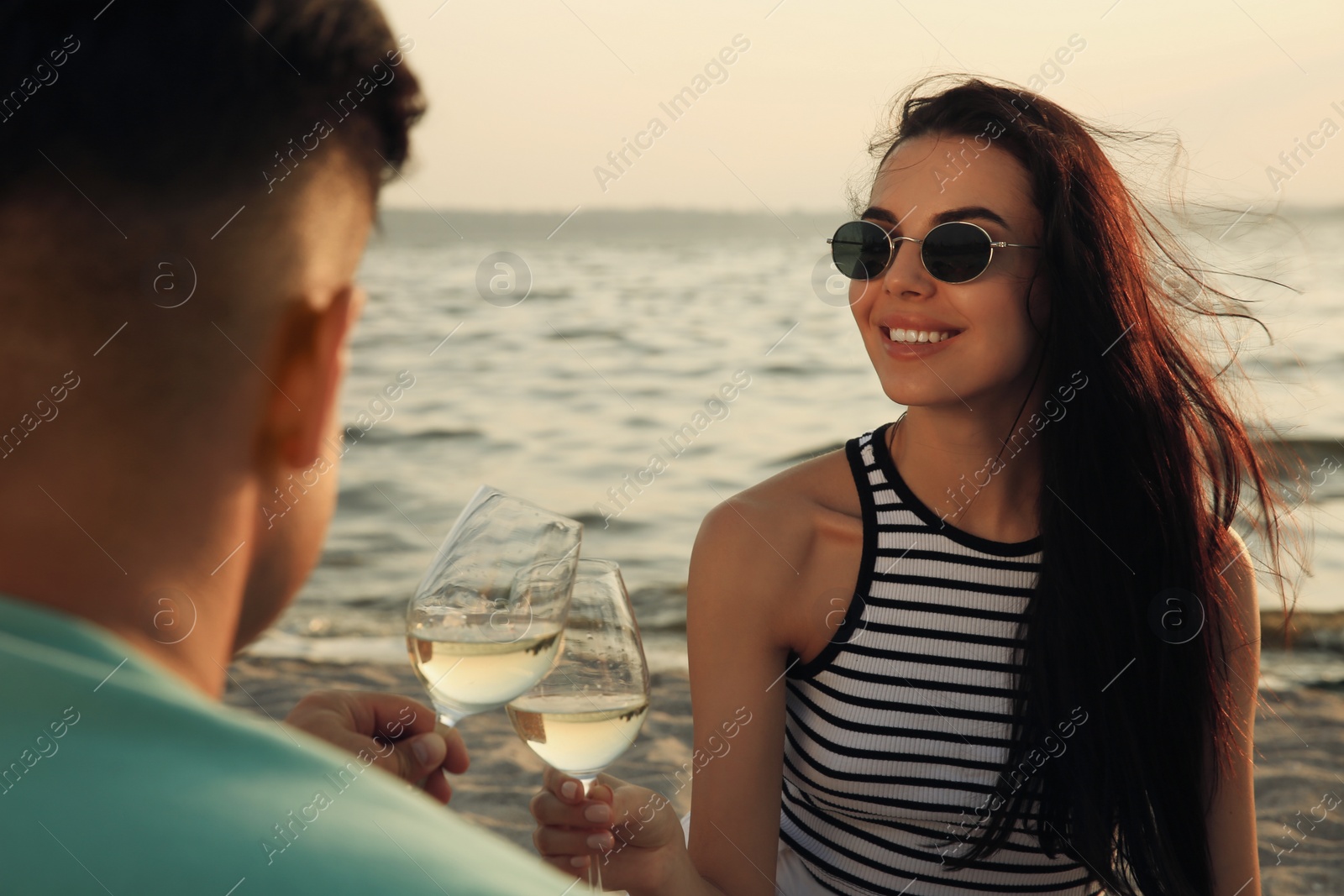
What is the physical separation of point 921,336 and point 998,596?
2.17 feet

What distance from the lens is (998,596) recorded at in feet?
9.52

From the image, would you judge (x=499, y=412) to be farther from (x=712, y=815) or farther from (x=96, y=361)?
(x=96, y=361)

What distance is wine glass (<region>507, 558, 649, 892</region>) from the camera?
6.74 ft

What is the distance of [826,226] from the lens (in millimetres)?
3395

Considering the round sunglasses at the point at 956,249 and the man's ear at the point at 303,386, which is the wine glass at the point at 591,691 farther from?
the round sunglasses at the point at 956,249

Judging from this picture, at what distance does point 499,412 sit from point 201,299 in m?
12.2

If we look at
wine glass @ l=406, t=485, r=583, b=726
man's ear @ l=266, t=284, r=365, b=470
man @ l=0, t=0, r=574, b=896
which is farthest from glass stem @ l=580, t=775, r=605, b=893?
man's ear @ l=266, t=284, r=365, b=470

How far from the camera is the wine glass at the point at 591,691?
2.05 meters

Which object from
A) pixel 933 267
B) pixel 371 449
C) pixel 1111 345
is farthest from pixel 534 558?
pixel 371 449

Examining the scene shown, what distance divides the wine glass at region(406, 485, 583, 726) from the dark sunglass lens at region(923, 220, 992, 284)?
130 cm

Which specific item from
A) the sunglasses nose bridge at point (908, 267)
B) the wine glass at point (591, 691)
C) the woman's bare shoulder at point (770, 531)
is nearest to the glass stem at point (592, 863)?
the wine glass at point (591, 691)

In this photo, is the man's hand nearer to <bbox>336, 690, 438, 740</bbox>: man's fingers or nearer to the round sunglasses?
<bbox>336, 690, 438, 740</bbox>: man's fingers

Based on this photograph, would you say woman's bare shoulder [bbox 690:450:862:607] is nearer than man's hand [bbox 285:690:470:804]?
No

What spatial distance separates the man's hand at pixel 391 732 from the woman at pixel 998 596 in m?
1.08
